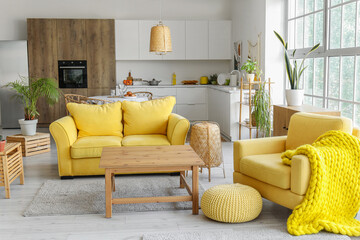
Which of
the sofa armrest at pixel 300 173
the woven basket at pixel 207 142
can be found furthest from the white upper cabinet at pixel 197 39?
the sofa armrest at pixel 300 173

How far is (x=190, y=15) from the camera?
9.09m

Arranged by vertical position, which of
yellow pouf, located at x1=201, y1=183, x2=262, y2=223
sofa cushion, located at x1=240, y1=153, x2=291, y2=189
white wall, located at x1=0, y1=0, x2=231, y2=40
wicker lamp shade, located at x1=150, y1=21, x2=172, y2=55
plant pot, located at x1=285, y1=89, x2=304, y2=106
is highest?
white wall, located at x1=0, y1=0, x2=231, y2=40

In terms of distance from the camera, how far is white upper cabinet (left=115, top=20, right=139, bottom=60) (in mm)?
8617

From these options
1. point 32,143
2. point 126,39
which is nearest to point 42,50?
point 126,39

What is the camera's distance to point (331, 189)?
3295 millimetres

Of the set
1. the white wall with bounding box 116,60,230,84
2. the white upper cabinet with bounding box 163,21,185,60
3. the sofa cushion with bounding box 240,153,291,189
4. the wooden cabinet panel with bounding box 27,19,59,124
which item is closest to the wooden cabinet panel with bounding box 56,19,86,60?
the wooden cabinet panel with bounding box 27,19,59,124

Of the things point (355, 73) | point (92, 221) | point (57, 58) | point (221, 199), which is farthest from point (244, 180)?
point (57, 58)

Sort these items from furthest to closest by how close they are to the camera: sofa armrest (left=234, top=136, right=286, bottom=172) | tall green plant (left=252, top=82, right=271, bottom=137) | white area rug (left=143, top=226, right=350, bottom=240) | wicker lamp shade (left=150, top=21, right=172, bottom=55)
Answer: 1. tall green plant (left=252, top=82, right=271, bottom=137)
2. wicker lamp shade (left=150, top=21, right=172, bottom=55)
3. sofa armrest (left=234, top=136, right=286, bottom=172)
4. white area rug (left=143, top=226, right=350, bottom=240)

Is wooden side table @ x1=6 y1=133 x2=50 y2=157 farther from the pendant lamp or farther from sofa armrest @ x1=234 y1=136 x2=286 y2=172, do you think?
sofa armrest @ x1=234 y1=136 x2=286 y2=172

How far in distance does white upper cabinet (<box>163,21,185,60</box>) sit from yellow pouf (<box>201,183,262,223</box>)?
5.73 metres

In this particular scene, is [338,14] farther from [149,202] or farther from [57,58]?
[57,58]

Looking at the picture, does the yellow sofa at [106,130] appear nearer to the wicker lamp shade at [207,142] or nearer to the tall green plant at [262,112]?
the wicker lamp shade at [207,142]

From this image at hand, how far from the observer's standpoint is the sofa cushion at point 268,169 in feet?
11.0

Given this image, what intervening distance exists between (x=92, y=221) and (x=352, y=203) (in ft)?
6.93
